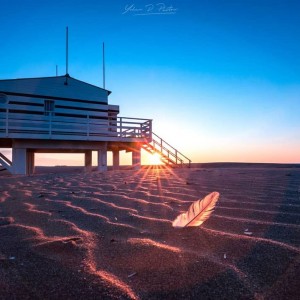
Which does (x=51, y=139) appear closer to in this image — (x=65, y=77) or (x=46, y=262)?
(x=65, y=77)

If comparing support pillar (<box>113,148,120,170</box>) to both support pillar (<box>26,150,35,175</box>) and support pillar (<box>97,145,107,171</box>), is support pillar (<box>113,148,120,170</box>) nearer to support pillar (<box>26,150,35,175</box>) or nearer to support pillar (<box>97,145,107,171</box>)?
support pillar (<box>97,145,107,171</box>)

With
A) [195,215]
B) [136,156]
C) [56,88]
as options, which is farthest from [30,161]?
[195,215]

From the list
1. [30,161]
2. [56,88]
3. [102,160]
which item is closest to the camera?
[102,160]

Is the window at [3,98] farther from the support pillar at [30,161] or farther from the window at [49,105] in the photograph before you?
the support pillar at [30,161]

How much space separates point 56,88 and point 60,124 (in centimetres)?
348

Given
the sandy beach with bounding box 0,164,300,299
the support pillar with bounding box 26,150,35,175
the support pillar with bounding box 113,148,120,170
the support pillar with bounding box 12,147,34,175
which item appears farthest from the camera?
the support pillar with bounding box 113,148,120,170

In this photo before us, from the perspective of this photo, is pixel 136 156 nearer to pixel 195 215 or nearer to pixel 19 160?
pixel 19 160

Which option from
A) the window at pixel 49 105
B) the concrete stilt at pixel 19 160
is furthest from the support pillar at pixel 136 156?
the concrete stilt at pixel 19 160

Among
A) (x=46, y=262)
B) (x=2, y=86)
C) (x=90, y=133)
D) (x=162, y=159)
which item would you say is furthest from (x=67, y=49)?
(x=46, y=262)

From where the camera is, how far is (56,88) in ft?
62.5

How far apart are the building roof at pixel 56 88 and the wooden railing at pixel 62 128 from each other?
56.7 inches

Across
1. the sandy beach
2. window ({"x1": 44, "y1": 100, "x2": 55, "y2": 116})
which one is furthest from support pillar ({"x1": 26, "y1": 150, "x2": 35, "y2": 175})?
the sandy beach

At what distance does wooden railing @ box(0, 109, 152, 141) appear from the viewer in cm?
1588

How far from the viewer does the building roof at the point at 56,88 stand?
17850 millimetres
